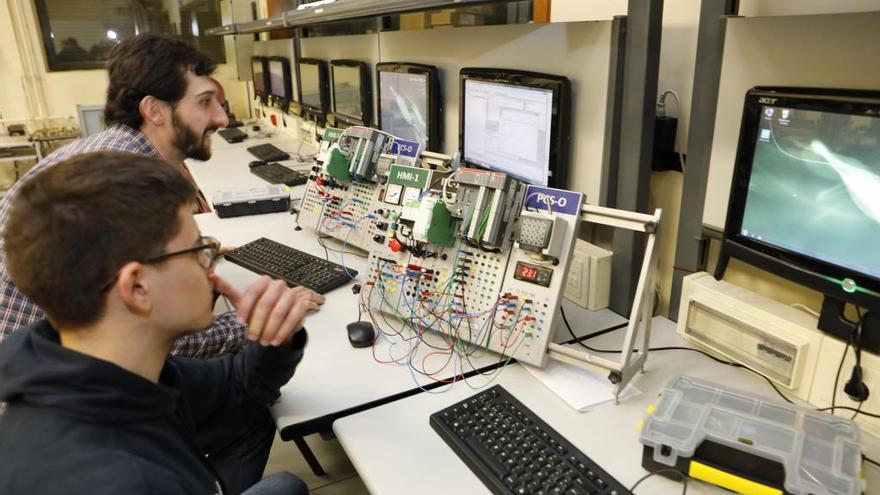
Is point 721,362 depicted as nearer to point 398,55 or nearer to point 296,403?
point 296,403

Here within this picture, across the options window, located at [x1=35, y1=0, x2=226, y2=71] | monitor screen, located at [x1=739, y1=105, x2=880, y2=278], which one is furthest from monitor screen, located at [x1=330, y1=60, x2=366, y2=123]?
window, located at [x1=35, y1=0, x2=226, y2=71]

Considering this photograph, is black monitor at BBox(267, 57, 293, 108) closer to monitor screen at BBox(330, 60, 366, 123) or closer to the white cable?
monitor screen at BBox(330, 60, 366, 123)

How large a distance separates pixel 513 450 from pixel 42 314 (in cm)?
104

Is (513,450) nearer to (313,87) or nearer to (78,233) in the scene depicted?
(78,233)

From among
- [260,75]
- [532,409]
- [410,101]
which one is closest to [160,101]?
[410,101]

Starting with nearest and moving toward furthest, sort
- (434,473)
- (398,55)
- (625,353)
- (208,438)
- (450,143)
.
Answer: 1. (434,473)
2. (625,353)
3. (208,438)
4. (450,143)
5. (398,55)

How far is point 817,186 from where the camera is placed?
1093 millimetres

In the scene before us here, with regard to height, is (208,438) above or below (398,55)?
below

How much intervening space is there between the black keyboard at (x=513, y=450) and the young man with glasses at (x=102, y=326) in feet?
1.41

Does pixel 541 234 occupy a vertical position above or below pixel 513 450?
above

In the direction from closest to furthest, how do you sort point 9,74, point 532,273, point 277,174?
1. point 532,273
2. point 277,174
3. point 9,74

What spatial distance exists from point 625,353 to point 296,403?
690 mm

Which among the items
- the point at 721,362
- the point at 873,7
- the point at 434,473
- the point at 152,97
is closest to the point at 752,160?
the point at 873,7

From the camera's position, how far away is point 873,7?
101 cm
